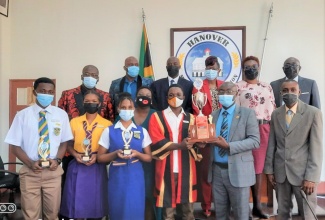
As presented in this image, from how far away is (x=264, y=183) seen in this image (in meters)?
4.43

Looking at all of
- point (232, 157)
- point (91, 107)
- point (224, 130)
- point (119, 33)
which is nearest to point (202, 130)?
point (224, 130)

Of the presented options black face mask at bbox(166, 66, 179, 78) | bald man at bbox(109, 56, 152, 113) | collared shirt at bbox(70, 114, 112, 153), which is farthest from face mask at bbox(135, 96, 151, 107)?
black face mask at bbox(166, 66, 179, 78)

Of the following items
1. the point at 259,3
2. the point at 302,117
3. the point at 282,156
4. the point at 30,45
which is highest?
the point at 259,3

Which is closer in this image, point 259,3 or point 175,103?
point 175,103

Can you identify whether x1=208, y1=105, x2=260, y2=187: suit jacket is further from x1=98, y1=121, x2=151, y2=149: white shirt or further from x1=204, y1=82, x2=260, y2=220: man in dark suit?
x1=98, y1=121, x2=151, y2=149: white shirt

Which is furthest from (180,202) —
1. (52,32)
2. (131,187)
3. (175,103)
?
(52,32)

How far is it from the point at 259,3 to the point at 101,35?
285 cm

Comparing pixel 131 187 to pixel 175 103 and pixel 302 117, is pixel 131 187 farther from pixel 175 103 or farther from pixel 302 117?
pixel 302 117

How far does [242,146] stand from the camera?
3004 millimetres

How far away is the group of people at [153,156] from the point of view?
2.98 meters

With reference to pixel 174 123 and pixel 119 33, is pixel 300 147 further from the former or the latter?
pixel 119 33

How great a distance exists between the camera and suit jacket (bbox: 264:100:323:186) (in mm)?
2885

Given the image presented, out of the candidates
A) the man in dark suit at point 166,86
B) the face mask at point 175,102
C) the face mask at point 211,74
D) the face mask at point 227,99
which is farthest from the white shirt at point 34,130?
the face mask at point 211,74

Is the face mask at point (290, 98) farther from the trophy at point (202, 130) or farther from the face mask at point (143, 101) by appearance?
the face mask at point (143, 101)
